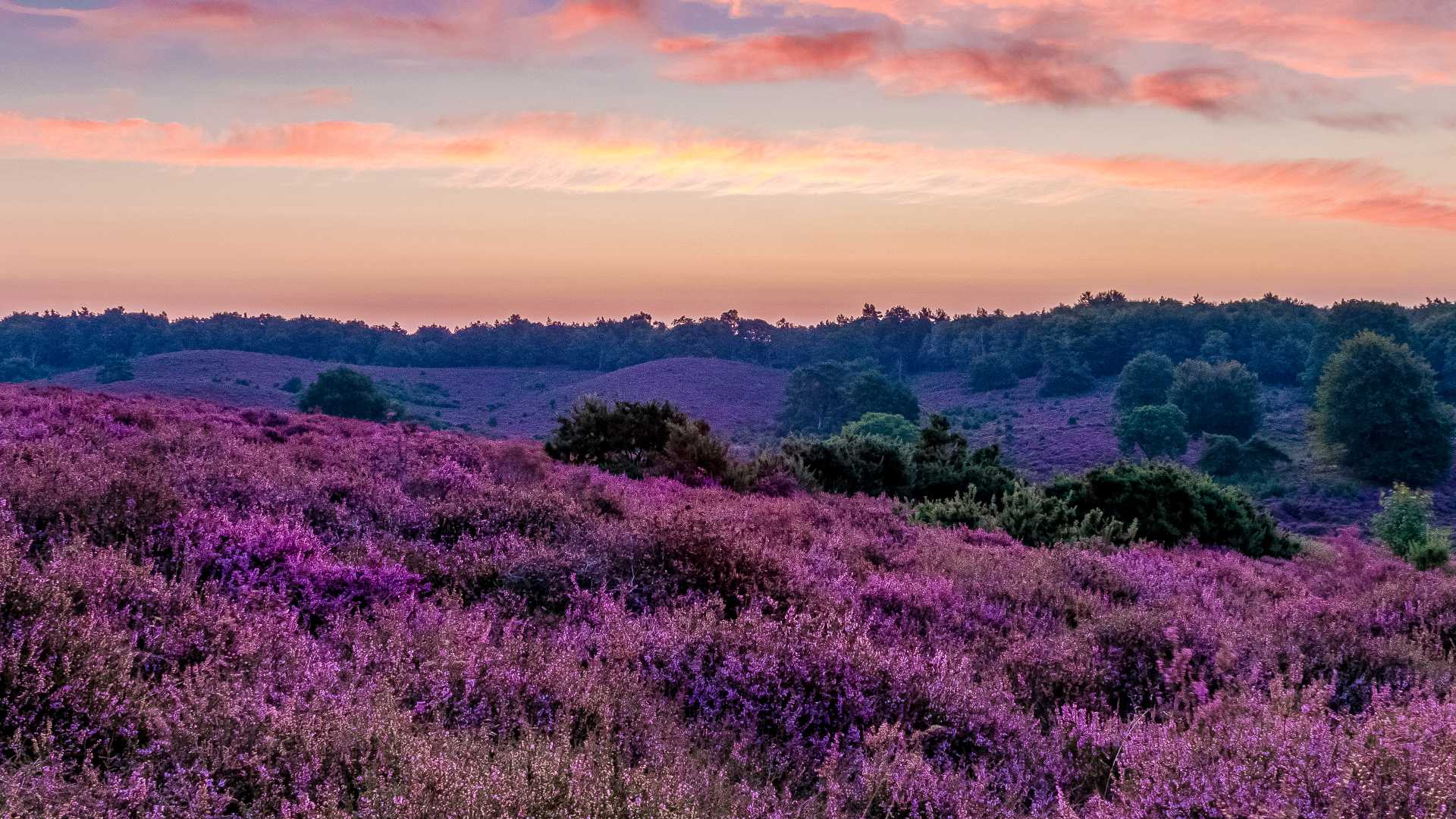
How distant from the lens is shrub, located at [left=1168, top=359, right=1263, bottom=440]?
82.7 meters

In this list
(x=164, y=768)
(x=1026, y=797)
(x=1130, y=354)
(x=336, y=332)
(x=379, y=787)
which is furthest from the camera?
(x=336, y=332)

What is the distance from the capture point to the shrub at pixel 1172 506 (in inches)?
624

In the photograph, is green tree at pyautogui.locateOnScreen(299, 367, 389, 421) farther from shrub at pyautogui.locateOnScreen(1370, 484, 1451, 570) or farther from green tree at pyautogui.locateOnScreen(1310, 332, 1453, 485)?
green tree at pyautogui.locateOnScreen(1310, 332, 1453, 485)

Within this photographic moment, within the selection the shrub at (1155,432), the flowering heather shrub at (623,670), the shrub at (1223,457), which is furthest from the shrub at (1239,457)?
the flowering heather shrub at (623,670)

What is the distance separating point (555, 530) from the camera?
8133mm

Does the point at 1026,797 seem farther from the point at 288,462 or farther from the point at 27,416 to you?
the point at 27,416

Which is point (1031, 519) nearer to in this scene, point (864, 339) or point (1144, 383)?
point (1144, 383)

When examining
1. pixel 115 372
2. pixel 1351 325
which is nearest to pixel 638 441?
pixel 1351 325

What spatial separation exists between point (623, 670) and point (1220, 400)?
9036 centimetres

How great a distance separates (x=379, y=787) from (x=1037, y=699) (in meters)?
3.59

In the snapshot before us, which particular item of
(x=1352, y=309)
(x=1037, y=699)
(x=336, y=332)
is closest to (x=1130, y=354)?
(x=1352, y=309)

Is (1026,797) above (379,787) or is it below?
below

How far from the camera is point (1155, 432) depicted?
76625 mm

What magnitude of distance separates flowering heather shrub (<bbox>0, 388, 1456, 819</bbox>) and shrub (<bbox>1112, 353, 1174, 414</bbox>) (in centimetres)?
9278
